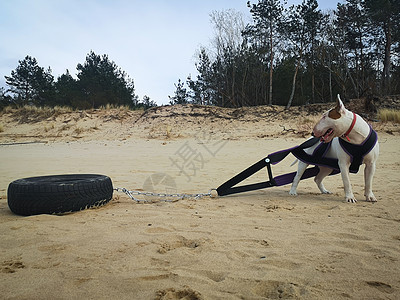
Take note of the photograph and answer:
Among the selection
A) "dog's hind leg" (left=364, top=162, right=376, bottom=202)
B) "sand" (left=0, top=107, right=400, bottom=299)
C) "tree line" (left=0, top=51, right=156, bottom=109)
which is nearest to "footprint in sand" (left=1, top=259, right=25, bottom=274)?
"sand" (left=0, top=107, right=400, bottom=299)

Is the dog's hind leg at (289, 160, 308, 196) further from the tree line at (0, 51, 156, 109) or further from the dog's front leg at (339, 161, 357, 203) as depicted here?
the tree line at (0, 51, 156, 109)

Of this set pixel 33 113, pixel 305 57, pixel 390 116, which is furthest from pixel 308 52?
pixel 33 113

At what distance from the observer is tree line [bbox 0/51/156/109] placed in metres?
31.4

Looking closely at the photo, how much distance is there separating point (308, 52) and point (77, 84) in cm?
2595

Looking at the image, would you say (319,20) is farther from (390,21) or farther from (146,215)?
(146,215)

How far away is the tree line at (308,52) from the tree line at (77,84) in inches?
524

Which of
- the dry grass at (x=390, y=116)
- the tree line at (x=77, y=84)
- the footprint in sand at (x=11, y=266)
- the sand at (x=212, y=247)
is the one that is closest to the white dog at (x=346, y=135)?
the sand at (x=212, y=247)

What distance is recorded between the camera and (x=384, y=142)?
396 inches

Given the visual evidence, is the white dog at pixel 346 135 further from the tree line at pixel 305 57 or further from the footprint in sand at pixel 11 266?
the tree line at pixel 305 57

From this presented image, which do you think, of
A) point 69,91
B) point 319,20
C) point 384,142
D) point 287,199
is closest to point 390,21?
point 319,20

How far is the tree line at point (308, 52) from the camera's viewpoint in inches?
832

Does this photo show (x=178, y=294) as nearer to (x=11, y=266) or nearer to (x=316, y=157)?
(x=11, y=266)

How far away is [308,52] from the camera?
23688 mm

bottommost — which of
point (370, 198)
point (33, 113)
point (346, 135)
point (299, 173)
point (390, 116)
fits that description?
point (370, 198)
